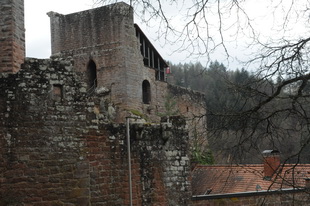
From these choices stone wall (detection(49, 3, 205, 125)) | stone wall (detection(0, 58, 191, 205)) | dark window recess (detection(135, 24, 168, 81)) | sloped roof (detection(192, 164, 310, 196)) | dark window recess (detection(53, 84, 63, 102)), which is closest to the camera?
stone wall (detection(0, 58, 191, 205))

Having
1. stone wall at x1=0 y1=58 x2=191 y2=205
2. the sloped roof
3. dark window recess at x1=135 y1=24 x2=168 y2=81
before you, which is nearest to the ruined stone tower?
stone wall at x1=0 y1=58 x2=191 y2=205

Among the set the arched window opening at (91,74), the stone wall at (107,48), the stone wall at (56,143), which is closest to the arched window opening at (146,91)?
the stone wall at (107,48)

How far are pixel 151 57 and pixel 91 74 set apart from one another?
407 centimetres

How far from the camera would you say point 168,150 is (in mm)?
10195

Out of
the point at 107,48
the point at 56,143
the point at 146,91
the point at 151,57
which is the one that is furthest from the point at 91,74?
the point at 56,143

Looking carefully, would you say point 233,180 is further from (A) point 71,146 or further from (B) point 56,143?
(B) point 56,143

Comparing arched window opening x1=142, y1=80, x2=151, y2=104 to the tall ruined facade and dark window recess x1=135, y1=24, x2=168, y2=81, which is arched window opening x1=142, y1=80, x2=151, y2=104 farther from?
the tall ruined facade

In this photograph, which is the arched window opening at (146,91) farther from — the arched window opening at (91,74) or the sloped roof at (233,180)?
the sloped roof at (233,180)

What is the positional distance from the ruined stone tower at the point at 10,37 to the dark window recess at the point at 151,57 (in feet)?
46.5

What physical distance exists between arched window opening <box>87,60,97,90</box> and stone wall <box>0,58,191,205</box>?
1200cm

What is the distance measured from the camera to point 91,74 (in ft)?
70.7

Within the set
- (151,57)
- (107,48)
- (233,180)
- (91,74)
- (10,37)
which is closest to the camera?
(10,37)

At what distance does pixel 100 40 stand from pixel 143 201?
1227 centimetres

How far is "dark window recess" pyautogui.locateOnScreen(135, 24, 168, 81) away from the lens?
2302 centimetres
